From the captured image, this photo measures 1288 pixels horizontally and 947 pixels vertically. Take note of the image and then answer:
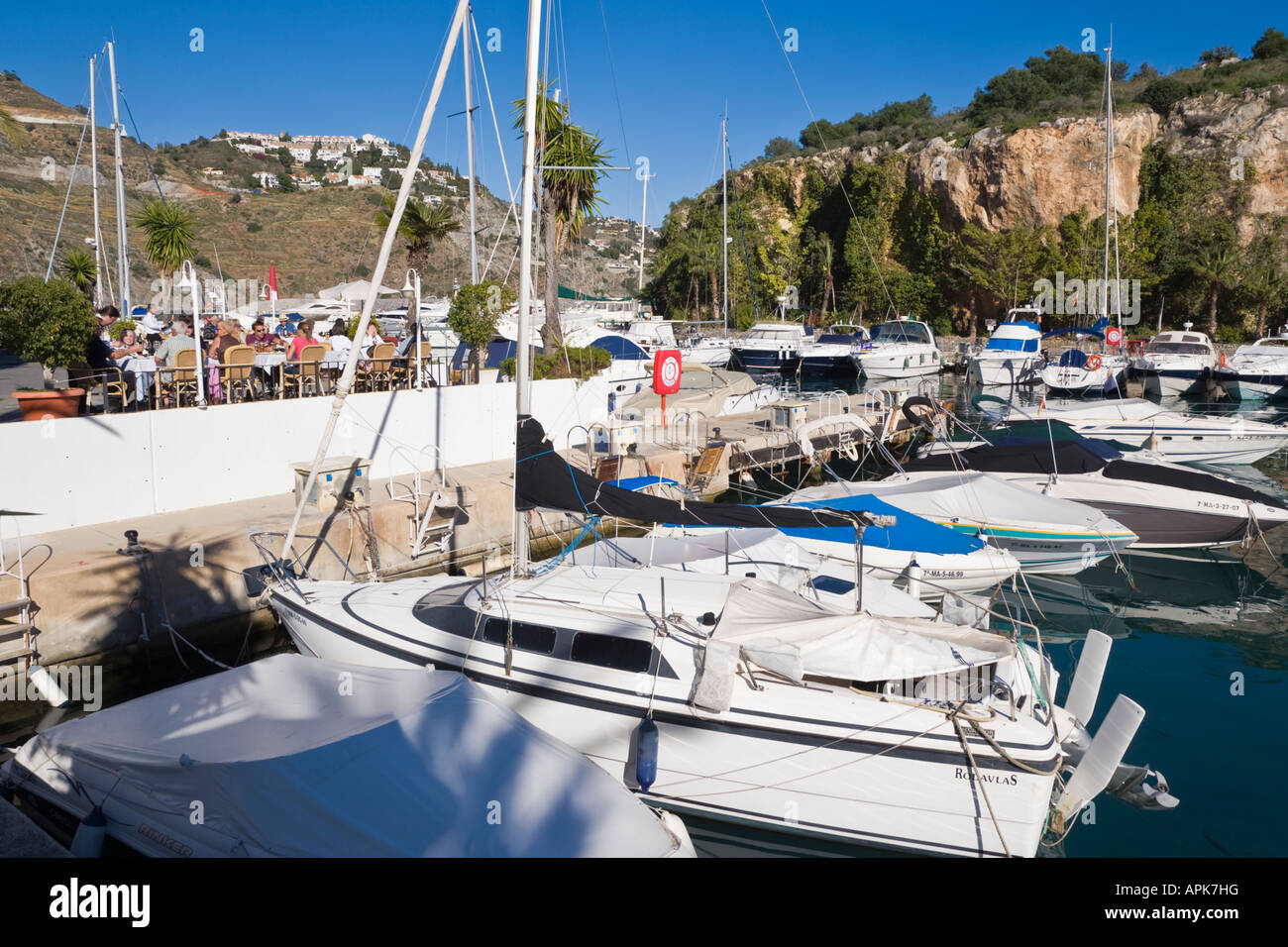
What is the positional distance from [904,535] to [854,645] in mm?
6084

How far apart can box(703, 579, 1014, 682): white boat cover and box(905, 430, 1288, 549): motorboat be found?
30.3 feet

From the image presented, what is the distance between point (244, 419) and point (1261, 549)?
19.3 metres

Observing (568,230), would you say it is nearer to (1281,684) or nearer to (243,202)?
(1281,684)

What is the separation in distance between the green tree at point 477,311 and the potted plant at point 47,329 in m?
7.01

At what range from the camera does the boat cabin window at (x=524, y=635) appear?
857 cm

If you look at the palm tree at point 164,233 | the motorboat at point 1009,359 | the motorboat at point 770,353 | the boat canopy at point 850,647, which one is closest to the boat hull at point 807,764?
the boat canopy at point 850,647

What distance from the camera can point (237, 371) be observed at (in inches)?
571

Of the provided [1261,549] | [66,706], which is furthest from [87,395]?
[1261,549]

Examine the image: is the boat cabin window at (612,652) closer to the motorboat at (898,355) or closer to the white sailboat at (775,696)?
the white sailboat at (775,696)

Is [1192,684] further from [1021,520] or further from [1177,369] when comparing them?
[1177,369]

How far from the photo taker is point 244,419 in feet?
45.0

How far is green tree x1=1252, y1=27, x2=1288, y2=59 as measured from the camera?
2243 inches

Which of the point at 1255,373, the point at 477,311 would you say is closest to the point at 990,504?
the point at 477,311

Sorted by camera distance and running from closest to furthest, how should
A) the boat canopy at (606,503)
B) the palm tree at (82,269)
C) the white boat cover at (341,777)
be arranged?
the white boat cover at (341,777)
the boat canopy at (606,503)
the palm tree at (82,269)
